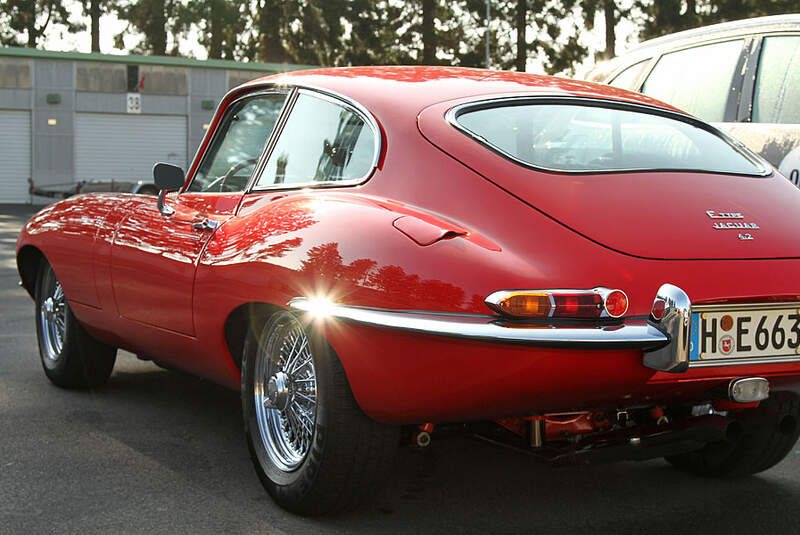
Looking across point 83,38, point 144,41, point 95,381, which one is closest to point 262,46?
point 144,41

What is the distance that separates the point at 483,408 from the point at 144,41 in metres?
48.0

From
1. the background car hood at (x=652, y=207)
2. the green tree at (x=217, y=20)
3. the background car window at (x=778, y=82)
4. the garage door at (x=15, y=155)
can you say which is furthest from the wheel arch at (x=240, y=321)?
the green tree at (x=217, y=20)

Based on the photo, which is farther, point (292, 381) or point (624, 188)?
point (292, 381)

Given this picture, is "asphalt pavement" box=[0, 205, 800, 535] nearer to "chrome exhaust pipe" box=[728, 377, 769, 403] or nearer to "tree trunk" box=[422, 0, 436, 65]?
"chrome exhaust pipe" box=[728, 377, 769, 403]

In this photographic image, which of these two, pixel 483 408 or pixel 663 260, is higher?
pixel 663 260

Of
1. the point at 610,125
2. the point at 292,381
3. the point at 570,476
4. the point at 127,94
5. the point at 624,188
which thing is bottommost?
the point at 570,476

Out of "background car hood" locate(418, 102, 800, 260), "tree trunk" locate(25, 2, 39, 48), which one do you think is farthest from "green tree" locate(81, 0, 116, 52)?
"background car hood" locate(418, 102, 800, 260)

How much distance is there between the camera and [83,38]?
4950 cm

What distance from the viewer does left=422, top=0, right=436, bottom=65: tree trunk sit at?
42844 millimetres

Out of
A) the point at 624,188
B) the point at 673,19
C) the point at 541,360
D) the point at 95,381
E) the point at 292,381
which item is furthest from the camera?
the point at 673,19

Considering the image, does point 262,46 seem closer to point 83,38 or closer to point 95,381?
point 83,38

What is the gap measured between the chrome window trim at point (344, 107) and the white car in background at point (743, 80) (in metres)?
2.63

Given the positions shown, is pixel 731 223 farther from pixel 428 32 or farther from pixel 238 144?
pixel 428 32

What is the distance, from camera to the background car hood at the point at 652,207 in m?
2.90
